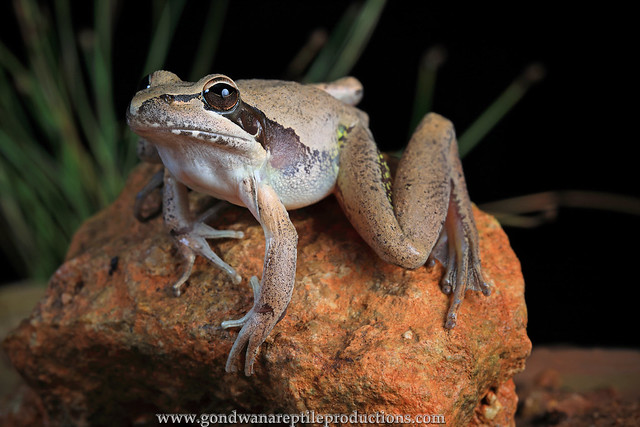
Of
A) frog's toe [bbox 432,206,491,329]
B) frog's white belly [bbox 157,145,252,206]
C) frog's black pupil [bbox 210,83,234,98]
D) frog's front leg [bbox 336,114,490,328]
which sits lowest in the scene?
frog's toe [bbox 432,206,491,329]

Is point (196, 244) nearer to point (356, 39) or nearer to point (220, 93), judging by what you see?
point (220, 93)

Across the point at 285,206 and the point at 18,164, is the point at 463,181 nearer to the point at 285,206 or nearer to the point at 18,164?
the point at 285,206

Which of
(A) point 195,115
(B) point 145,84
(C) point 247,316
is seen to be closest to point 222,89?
(A) point 195,115

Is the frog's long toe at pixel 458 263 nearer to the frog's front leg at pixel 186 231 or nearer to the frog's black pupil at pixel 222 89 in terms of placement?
the frog's front leg at pixel 186 231

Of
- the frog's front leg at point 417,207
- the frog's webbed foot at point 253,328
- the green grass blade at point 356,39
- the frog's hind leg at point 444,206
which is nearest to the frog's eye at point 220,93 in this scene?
the frog's front leg at point 417,207

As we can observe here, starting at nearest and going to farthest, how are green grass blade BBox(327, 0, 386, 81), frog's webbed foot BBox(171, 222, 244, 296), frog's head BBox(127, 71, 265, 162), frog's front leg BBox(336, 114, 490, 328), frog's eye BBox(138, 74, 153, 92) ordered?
frog's head BBox(127, 71, 265, 162)
frog's eye BBox(138, 74, 153, 92)
frog's front leg BBox(336, 114, 490, 328)
frog's webbed foot BBox(171, 222, 244, 296)
green grass blade BBox(327, 0, 386, 81)

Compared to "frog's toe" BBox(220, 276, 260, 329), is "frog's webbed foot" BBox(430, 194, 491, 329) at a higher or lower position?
higher

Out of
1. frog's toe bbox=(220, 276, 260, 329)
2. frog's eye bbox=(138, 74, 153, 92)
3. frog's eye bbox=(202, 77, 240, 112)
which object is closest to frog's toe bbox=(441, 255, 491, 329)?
frog's toe bbox=(220, 276, 260, 329)

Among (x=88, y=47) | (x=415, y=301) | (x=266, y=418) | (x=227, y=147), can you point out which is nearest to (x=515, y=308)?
(x=415, y=301)

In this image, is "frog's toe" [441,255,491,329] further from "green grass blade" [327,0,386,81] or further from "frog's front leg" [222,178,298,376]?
"green grass blade" [327,0,386,81]
